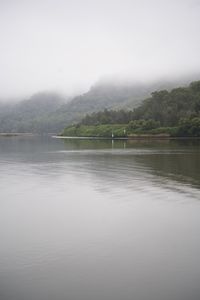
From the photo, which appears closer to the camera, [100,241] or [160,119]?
[100,241]

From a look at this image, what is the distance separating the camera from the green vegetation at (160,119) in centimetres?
10244

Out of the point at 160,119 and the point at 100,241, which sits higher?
the point at 160,119

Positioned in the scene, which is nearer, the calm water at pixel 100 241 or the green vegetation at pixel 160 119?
the calm water at pixel 100 241

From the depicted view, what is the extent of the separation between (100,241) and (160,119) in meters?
117

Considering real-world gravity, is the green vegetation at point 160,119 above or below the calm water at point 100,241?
above

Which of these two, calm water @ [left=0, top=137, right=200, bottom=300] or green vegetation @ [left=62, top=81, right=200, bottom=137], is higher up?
green vegetation @ [left=62, top=81, right=200, bottom=137]

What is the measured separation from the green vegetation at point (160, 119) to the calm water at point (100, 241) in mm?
82202

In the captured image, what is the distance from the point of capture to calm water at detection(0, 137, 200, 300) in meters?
7.71

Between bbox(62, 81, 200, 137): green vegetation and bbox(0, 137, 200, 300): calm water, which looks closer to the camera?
bbox(0, 137, 200, 300): calm water

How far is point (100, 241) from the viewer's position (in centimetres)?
1054

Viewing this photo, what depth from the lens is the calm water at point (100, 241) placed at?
7.71m

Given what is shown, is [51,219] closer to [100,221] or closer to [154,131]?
[100,221]

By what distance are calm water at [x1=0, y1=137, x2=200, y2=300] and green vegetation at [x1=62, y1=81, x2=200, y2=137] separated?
8220 centimetres

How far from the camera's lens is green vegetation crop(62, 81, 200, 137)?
102 m
